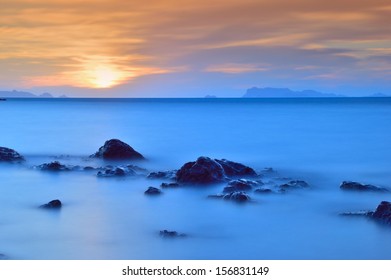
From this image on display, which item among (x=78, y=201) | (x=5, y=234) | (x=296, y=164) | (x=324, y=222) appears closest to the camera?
(x=5, y=234)

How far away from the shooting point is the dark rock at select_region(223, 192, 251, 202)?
10.0m

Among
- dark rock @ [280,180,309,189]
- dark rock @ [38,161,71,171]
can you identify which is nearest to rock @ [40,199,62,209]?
dark rock @ [38,161,71,171]

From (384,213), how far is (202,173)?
3909 millimetres

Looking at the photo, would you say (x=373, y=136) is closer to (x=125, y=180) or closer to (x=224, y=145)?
(x=224, y=145)

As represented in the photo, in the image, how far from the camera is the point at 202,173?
37.7 feet

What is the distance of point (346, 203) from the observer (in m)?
10.3

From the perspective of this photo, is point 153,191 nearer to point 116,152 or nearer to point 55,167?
point 55,167

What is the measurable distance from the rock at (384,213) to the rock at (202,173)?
11.6 ft

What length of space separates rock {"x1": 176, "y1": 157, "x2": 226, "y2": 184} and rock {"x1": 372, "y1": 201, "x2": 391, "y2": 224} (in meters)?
3.53

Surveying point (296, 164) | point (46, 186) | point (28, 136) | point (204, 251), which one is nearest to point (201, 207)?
point (204, 251)

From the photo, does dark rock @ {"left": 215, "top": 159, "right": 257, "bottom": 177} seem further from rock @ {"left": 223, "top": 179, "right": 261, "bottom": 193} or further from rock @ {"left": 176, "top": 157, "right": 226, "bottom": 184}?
rock @ {"left": 223, "top": 179, "right": 261, "bottom": 193}

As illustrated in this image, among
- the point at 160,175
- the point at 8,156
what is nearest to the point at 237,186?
the point at 160,175

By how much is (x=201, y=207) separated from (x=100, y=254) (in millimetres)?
2605
